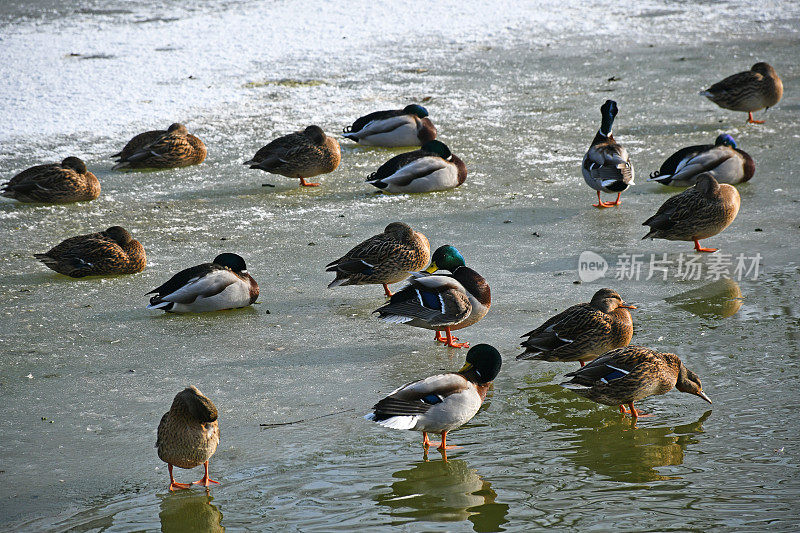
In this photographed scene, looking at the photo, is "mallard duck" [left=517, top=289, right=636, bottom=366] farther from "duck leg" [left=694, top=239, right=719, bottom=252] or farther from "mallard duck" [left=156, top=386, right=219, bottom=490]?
"duck leg" [left=694, top=239, right=719, bottom=252]

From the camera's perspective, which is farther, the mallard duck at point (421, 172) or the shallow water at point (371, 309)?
the mallard duck at point (421, 172)

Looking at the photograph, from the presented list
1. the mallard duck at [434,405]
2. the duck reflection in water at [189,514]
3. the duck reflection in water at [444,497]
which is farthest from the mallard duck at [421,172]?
the duck reflection in water at [189,514]

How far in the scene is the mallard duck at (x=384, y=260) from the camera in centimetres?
659

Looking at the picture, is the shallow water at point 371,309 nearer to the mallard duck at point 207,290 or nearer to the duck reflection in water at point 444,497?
the duck reflection in water at point 444,497

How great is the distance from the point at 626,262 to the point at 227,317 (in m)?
3.02

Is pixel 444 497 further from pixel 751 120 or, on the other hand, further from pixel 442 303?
pixel 751 120

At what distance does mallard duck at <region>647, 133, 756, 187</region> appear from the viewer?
8680 mm

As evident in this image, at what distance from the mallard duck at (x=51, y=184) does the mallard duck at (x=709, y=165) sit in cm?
543

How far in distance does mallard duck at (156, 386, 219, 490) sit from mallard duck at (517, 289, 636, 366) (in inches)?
73.9

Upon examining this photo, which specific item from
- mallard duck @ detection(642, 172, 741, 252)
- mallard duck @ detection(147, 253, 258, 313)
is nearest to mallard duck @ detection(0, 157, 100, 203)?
mallard duck @ detection(147, 253, 258, 313)

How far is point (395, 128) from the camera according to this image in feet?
34.8

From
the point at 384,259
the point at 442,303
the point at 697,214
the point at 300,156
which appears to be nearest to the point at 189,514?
the point at 442,303

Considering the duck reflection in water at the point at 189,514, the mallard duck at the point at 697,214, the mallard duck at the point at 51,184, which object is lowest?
the duck reflection in water at the point at 189,514

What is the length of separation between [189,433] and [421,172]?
520 centimetres
